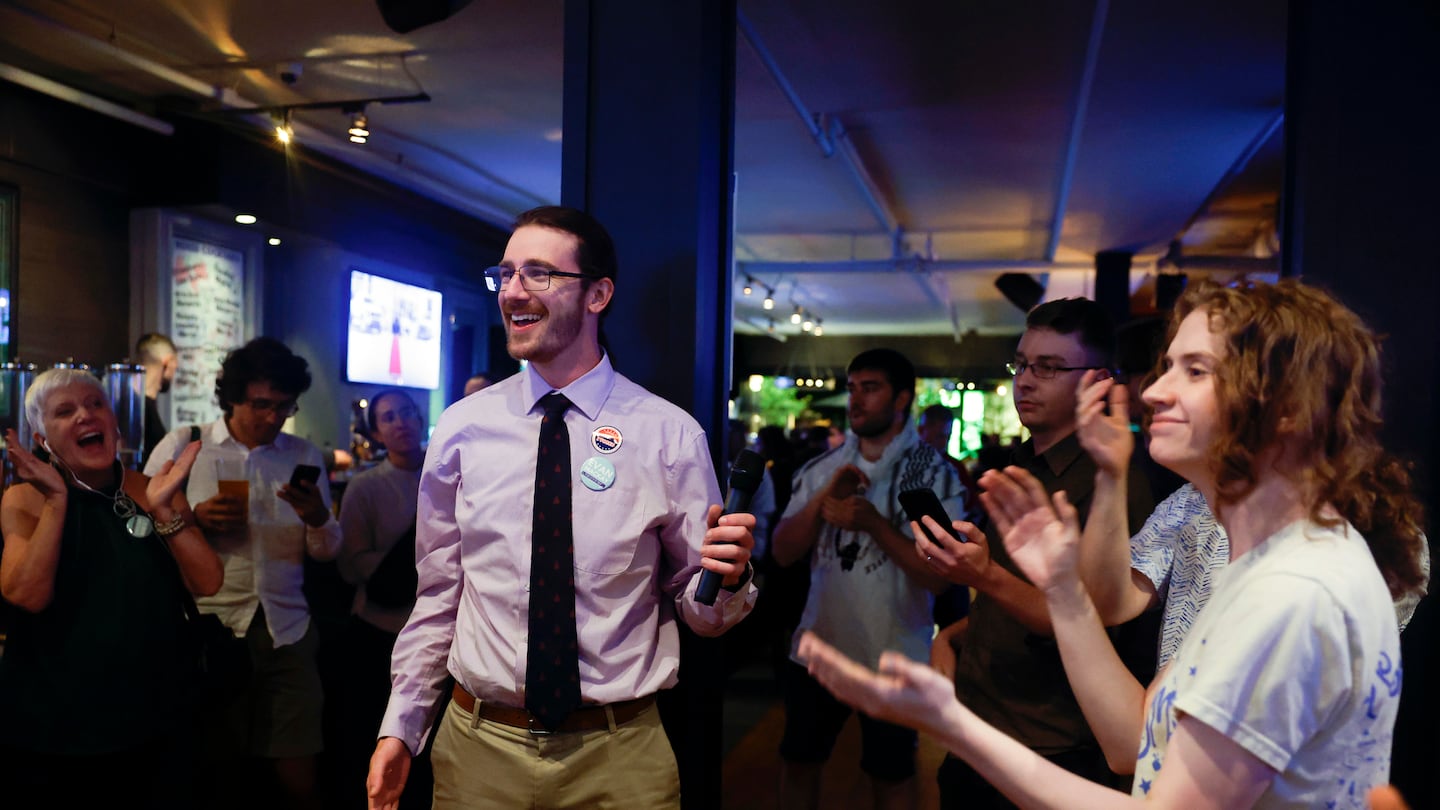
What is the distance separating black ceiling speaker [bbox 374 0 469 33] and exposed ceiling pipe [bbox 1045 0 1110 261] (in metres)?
2.72

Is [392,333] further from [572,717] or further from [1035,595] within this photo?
[1035,595]

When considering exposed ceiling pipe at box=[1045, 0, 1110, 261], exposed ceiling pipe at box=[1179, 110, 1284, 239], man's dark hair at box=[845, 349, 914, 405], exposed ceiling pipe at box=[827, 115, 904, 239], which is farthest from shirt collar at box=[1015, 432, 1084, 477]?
exposed ceiling pipe at box=[827, 115, 904, 239]

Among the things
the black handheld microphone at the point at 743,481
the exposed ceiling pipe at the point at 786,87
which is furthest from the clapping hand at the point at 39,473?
the exposed ceiling pipe at the point at 786,87

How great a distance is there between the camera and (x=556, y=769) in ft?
5.83

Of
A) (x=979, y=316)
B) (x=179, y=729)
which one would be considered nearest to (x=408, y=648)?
(x=179, y=729)

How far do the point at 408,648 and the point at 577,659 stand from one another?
1.26 feet

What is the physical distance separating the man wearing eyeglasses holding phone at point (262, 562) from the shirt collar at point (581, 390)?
1.56 meters

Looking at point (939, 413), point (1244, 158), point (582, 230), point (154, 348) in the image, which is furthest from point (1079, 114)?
point (154, 348)

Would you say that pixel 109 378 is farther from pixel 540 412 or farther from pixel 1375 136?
pixel 1375 136

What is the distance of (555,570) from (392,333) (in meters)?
6.69

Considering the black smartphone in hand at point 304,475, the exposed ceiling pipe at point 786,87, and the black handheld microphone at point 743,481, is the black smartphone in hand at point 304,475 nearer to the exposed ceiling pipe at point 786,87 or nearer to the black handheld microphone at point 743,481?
the black handheld microphone at point 743,481

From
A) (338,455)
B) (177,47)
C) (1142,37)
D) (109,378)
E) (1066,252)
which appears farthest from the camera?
(1066,252)

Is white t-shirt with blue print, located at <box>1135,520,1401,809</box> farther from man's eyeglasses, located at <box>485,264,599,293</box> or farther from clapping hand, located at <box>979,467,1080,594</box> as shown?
man's eyeglasses, located at <box>485,264,599,293</box>

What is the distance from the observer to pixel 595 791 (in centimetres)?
179
